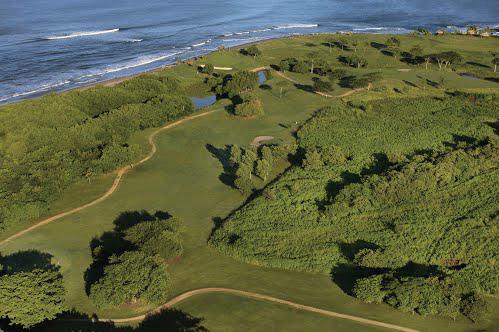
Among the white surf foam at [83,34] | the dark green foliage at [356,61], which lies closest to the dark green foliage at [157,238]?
the dark green foliage at [356,61]

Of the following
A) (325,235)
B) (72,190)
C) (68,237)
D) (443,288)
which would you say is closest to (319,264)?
(325,235)

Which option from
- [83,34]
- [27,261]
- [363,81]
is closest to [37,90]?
[83,34]

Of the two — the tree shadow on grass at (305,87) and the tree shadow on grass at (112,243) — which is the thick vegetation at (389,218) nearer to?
the tree shadow on grass at (112,243)

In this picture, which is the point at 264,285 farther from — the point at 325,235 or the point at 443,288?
the point at 443,288

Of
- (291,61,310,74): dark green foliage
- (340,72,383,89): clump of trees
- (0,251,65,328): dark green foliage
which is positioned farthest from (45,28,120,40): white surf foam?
(0,251,65,328): dark green foliage

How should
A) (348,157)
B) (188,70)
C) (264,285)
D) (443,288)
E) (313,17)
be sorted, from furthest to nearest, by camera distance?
1. (313,17)
2. (188,70)
3. (348,157)
4. (264,285)
5. (443,288)

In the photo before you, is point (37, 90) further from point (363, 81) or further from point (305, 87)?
point (363, 81)
